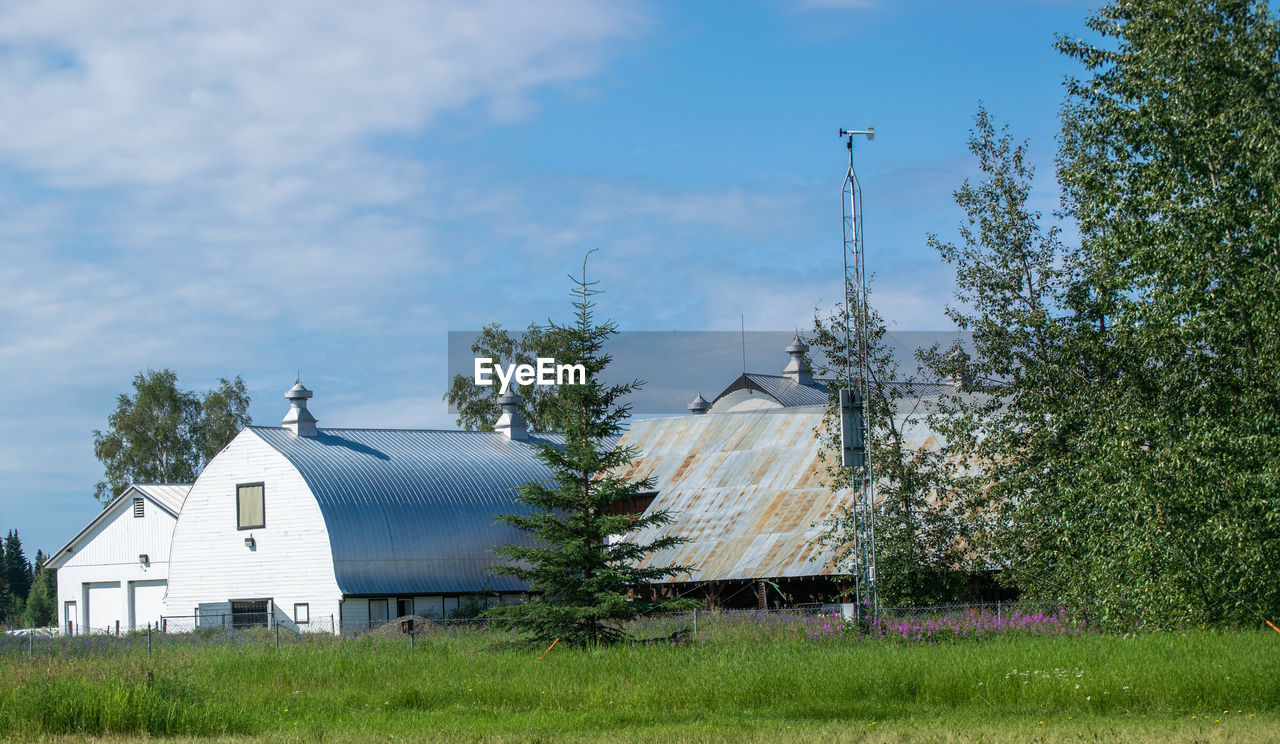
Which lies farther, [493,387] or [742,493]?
[493,387]

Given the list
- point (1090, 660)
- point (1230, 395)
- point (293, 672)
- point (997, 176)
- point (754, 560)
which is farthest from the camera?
point (754, 560)

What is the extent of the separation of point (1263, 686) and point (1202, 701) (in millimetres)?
724

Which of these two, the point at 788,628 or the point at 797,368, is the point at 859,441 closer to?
the point at 788,628

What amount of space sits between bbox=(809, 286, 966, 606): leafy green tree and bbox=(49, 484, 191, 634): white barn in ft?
98.8

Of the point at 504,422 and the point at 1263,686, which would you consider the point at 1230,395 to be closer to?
the point at 1263,686

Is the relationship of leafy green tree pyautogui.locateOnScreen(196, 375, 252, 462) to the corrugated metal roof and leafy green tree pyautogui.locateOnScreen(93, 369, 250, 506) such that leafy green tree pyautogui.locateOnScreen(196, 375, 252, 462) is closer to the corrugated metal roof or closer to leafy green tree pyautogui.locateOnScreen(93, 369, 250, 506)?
leafy green tree pyautogui.locateOnScreen(93, 369, 250, 506)

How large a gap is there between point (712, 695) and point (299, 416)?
3151 cm

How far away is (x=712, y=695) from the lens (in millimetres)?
16734

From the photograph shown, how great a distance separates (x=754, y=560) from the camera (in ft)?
113

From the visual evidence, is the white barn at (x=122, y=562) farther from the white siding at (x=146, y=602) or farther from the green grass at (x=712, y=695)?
the green grass at (x=712, y=695)

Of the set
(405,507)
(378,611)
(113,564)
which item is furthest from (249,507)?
(113,564)

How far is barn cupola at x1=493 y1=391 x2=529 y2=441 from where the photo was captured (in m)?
51.8

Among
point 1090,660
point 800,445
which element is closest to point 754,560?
point 800,445

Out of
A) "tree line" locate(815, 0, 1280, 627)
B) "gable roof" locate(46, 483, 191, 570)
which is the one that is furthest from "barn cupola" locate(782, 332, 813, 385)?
"tree line" locate(815, 0, 1280, 627)
